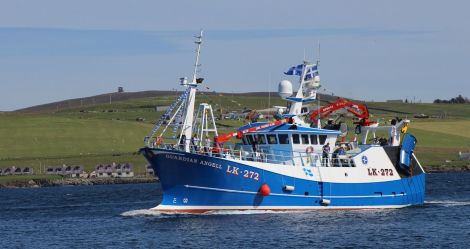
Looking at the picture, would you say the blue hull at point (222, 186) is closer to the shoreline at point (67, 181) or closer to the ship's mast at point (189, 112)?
the ship's mast at point (189, 112)

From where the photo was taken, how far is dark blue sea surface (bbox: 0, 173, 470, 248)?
5056cm

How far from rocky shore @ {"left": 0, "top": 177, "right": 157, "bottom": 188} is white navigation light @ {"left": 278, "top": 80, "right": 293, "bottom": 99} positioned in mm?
52756

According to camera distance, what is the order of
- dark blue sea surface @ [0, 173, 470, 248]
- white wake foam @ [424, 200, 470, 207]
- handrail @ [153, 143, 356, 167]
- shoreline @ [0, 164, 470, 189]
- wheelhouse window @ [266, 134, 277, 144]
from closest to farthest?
dark blue sea surface @ [0, 173, 470, 248], handrail @ [153, 143, 356, 167], wheelhouse window @ [266, 134, 277, 144], white wake foam @ [424, 200, 470, 207], shoreline @ [0, 164, 470, 189]

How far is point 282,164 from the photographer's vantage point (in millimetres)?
62844

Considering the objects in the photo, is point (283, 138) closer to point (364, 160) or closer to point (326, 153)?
point (326, 153)

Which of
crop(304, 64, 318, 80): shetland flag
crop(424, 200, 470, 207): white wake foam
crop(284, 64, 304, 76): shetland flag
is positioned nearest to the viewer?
crop(284, 64, 304, 76): shetland flag

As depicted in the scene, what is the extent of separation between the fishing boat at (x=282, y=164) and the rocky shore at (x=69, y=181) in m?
50.5

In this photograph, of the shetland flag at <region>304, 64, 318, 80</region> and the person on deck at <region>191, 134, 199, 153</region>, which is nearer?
the person on deck at <region>191, 134, 199, 153</region>

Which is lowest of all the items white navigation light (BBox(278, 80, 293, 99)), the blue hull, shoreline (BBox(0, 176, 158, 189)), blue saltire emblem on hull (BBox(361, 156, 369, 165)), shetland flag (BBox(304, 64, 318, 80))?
shoreline (BBox(0, 176, 158, 189))

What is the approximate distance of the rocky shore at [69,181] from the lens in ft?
375

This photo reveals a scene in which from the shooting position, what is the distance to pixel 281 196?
62.2 m

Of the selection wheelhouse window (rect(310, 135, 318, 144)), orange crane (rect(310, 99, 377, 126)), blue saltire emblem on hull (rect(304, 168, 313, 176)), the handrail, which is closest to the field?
orange crane (rect(310, 99, 377, 126))

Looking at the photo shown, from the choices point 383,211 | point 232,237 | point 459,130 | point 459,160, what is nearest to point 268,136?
point 383,211

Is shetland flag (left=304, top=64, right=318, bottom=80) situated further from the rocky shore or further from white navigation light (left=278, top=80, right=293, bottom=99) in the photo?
the rocky shore
